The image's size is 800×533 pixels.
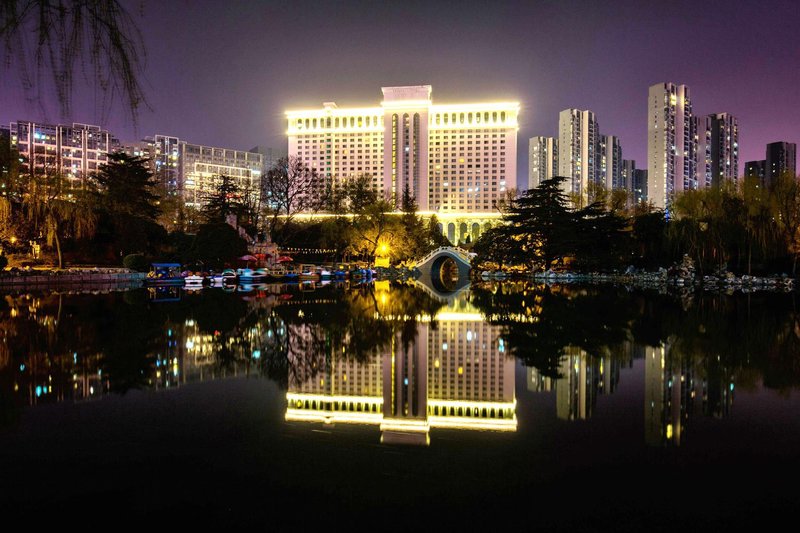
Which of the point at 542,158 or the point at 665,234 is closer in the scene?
the point at 665,234

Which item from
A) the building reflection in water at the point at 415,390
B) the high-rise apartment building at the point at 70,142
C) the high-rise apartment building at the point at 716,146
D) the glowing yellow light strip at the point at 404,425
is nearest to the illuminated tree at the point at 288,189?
the building reflection in water at the point at 415,390

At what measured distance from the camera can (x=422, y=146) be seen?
103000 millimetres

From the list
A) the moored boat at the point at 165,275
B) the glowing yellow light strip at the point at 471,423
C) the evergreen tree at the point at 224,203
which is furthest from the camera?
the evergreen tree at the point at 224,203

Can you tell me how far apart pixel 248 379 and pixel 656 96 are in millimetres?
128480

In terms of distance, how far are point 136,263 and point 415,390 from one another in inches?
1408

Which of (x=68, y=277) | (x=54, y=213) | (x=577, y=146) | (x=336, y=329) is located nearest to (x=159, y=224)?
(x=54, y=213)

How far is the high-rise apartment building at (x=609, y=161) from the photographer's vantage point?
478ft

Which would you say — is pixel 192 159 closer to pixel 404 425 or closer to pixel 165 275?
pixel 165 275

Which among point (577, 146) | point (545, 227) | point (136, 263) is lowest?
point (136, 263)

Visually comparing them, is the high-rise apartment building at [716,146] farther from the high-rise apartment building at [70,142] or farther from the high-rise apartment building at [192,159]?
the high-rise apartment building at [70,142]

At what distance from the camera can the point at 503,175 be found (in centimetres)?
10469

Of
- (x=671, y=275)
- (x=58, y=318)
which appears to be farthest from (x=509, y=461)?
(x=671, y=275)

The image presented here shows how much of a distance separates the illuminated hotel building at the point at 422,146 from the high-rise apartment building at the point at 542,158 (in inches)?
2012

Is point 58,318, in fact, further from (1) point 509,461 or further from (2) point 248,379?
(1) point 509,461
